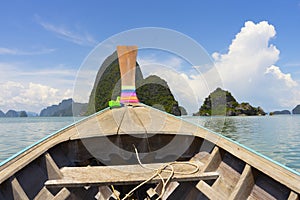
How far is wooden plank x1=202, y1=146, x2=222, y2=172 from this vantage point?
106 inches

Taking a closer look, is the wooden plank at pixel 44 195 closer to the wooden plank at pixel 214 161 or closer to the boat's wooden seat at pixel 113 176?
the boat's wooden seat at pixel 113 176

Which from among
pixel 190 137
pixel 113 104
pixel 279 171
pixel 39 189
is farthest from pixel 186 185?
pixel 113 104

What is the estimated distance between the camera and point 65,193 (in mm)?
2477

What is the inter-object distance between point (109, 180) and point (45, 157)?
75 cm

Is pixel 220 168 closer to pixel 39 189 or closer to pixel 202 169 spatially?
pixel 202 169

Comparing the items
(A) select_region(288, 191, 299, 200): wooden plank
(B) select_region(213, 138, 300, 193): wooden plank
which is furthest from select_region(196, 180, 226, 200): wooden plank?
(A) select_region(288, 191, 299, 200): wooden plank

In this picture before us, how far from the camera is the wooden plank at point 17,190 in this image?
2056 millimetres

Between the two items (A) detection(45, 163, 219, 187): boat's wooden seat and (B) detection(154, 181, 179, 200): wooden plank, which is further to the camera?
(B) detection(154, 181, 179, 200): wooden plank

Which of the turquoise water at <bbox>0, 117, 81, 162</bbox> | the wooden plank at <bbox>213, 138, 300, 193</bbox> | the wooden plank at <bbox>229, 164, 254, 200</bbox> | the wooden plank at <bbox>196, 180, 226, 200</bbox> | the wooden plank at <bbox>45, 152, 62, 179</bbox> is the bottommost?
the turquoise water at <bbox>0, 117, 81, 162</bbox>

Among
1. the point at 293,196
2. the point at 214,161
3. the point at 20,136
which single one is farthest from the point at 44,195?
the point at 20,136

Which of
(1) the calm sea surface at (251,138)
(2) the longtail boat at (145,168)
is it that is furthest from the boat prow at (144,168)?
(1) the calm sea surface at (251,138)

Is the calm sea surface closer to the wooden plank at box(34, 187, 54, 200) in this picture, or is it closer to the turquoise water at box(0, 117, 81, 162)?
the turquoise water at box(0, 117, 81, 162)

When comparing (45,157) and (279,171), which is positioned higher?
(279,171)

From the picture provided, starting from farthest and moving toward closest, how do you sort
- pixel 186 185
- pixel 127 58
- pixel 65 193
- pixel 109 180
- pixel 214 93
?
pixel 127 58
pixel 214 93
pixel 186 185
pixel 65 193
pixel 109 180
